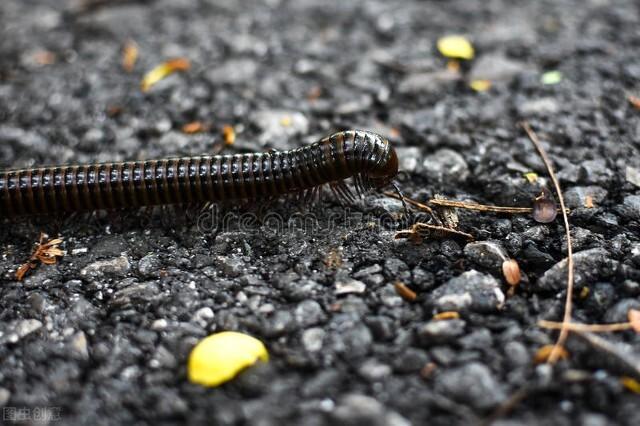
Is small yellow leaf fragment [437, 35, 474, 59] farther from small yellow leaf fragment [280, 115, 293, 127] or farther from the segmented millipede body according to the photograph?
the segmented millipede body

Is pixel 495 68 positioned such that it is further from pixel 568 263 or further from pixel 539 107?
pixel 568 263

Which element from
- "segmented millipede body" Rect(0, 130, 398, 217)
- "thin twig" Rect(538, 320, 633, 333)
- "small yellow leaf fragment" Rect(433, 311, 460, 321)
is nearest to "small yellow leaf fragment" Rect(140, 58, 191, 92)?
"segmented millipede body" Rect(0, 130, 398, 217)

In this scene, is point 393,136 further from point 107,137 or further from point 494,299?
point 107,137

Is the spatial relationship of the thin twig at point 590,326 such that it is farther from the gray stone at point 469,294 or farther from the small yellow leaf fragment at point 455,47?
the small yellow leaf fragment at point 455,47

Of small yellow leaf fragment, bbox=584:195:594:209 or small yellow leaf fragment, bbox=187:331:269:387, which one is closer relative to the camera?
small yellow leaf fragment, bbox=187:331:269:387

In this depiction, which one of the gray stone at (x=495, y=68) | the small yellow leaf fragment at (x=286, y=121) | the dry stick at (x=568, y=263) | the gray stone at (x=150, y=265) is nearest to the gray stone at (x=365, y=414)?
the dry stick at (x=568, y=263)

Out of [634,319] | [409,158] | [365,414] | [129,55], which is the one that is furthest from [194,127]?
[634,319]
